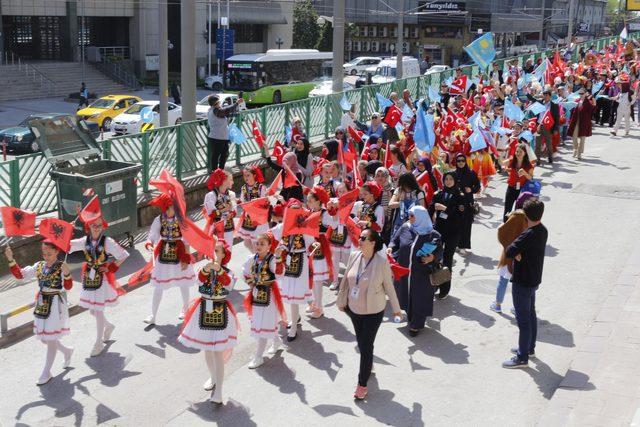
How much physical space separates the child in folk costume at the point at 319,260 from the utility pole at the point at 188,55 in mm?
6733

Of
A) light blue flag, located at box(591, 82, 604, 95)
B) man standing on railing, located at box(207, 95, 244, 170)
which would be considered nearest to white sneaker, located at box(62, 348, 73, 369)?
man standing on railing, located at box(207, 95, 244, 170)

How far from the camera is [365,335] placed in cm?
747

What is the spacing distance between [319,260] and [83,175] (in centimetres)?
444

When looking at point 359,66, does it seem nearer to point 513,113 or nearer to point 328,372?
point 513,113

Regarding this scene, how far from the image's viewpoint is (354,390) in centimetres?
786

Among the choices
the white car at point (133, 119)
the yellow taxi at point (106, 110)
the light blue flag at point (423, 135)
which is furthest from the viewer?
the yellow taxi at point (106, 110)

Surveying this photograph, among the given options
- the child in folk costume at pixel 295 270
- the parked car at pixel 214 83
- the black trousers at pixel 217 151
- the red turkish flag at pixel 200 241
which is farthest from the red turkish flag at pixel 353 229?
the parked car at pixel 214 83

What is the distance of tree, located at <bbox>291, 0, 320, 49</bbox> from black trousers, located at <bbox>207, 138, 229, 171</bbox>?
50785mm

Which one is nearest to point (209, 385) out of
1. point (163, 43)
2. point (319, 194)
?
point (319, 194)

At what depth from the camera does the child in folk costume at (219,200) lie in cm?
1052

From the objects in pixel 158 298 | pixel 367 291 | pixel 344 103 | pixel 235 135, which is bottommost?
pixel 158 298

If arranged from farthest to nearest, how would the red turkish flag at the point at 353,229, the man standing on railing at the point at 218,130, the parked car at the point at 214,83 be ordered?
the parked car at the point at 214,83, the man standing on railing at the point at 218,130, the red turkish flag at the point at 353,229

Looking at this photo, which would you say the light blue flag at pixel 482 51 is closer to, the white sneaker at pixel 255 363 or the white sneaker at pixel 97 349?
the white sneaker at pixel 255 363

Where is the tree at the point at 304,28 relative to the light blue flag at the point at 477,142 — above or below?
above
